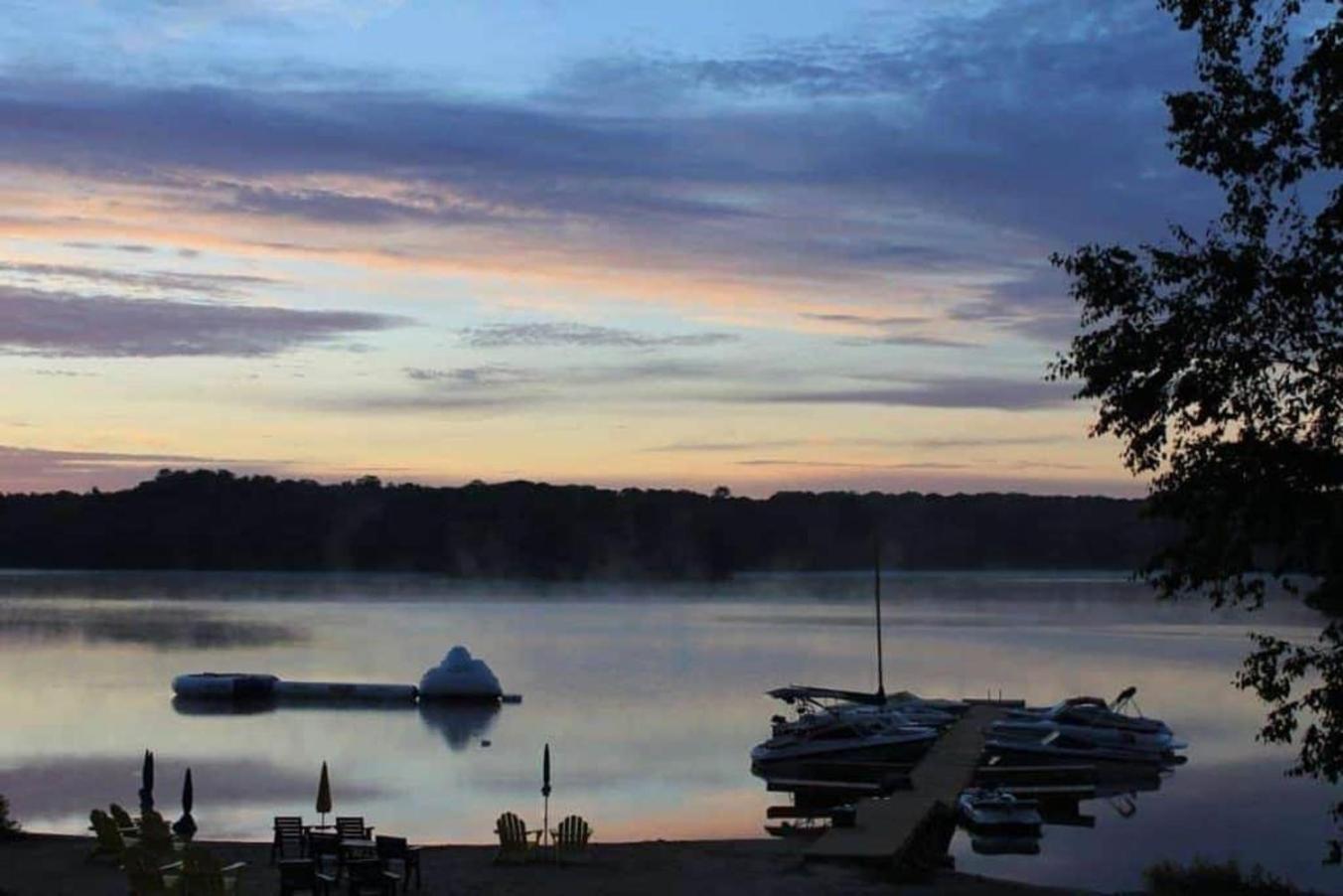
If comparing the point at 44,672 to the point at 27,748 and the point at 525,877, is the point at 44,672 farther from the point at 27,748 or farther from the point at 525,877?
the point at 525,877

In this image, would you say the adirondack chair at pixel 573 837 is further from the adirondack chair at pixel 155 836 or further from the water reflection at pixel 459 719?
the water reflection at pixel 459 719

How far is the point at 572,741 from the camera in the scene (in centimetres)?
5231

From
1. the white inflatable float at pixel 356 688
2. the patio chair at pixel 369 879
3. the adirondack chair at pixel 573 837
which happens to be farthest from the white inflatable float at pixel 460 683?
the patio chair at pixel 369 879

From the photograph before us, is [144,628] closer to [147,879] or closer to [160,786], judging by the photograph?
[160,786]

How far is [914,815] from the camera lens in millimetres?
30594

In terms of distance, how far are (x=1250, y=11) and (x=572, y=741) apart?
4124cm

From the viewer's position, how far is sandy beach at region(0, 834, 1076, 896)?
21969 mm

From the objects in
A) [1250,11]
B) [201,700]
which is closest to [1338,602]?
[1250,11]

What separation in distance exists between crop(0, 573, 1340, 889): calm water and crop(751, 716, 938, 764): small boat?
1.40m

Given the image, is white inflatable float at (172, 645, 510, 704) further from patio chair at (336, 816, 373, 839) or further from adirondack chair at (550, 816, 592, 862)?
patio chair at (336, 816, 373, 839)

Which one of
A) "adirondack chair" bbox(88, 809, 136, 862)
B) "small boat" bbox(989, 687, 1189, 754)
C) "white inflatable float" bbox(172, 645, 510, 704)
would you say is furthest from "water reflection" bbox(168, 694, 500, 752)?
"adirondack chair" bbox(88, 809, 136, 862)

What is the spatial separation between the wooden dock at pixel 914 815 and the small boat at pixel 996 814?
1.13 ft

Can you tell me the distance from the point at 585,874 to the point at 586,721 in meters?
35.0

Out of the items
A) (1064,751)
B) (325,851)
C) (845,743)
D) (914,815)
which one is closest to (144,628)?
(845,743)
